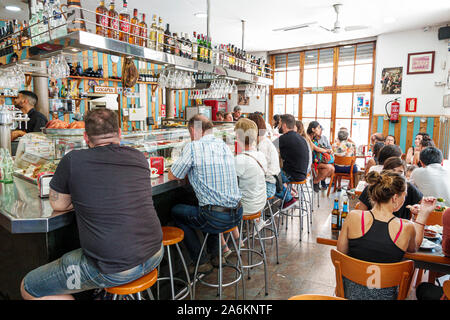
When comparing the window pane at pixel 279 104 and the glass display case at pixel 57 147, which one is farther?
the window pane at pixel 279 104

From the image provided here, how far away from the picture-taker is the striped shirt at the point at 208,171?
2443 mm

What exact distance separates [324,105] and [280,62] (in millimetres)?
1911

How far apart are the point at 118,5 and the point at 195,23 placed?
174cm

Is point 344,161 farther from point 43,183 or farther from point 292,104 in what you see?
point 43,183

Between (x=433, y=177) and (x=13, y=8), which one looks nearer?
(x=433, y=177)

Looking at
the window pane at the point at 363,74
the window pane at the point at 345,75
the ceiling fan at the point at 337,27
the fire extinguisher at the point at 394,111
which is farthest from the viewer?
the window pane at the point at 345,75

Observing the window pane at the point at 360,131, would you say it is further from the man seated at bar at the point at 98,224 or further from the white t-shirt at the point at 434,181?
the man seated at bar at the point at 98,224

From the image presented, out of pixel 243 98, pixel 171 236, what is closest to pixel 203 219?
pixel 171 236

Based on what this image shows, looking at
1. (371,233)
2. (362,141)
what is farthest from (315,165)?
(371,233)

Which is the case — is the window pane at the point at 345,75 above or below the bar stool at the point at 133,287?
above

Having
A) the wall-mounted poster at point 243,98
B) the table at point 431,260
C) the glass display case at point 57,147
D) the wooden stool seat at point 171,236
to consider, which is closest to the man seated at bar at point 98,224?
the wooden stool seat at point 171,236

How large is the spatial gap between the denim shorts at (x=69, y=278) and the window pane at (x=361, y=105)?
8.02 metres

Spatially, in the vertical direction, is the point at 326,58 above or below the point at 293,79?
above

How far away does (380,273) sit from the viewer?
1.68 m
